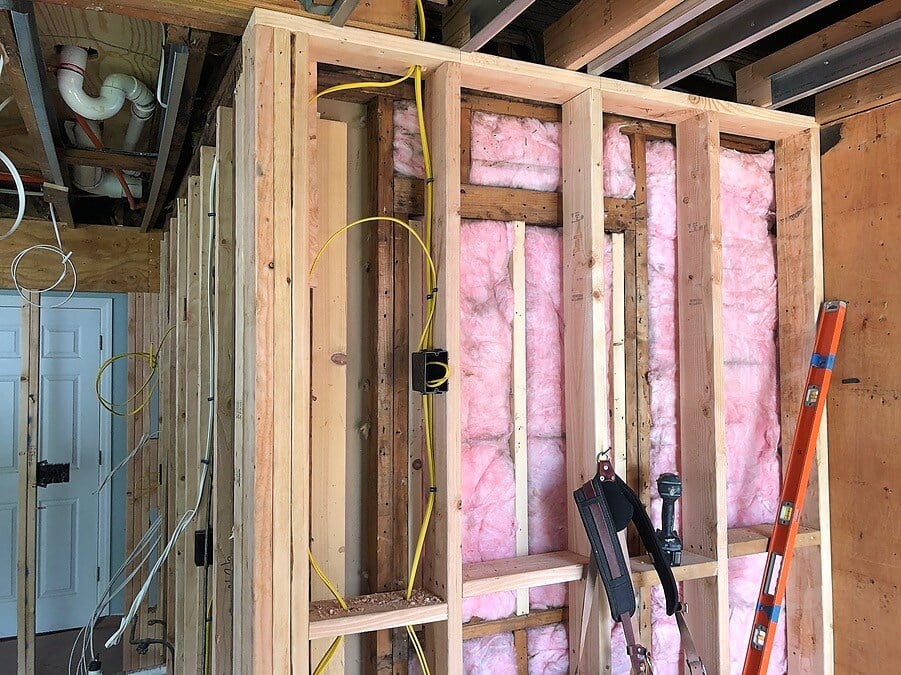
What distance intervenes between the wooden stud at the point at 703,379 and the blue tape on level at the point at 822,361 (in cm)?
40

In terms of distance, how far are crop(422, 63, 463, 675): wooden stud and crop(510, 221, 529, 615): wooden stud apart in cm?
34

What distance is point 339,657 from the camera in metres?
1.72

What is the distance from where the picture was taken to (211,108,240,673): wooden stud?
1833mm

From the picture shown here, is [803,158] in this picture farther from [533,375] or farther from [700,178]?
[533,375]

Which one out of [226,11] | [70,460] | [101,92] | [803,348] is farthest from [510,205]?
[70,460]

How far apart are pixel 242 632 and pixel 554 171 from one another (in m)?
1.57

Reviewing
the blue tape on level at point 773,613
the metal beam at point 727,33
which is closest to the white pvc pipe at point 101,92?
the metal beam at point 727,33

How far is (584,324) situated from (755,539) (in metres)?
0.94

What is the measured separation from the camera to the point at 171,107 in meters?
2.03

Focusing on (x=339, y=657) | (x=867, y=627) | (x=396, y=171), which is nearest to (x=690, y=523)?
(x=867, y=627)

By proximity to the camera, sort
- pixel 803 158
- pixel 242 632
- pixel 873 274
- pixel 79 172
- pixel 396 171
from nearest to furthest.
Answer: pixel 242 632 < pixel 396 171 < pixel 873 274 < pixel 803 158 < pixel 79 172

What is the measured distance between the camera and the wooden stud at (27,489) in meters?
3.45

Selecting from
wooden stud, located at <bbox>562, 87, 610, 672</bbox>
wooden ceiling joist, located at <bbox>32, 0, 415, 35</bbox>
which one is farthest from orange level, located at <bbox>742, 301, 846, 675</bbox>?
wooden ceiling joist, located at <bbox>32, 0, 415, 35</bbox>

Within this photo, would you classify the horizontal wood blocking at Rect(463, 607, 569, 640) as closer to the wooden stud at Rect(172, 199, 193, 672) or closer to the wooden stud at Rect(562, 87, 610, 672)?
the wooden stud at Rect(562, 87, 610, 672)
